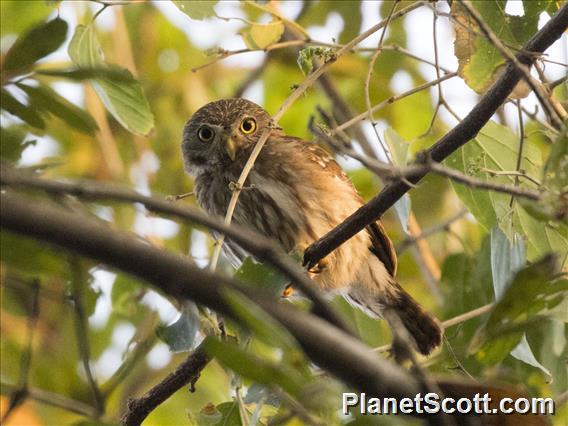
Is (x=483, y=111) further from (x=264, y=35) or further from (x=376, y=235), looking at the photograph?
(x=376, y=235)

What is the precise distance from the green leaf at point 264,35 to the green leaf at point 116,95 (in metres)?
0.57

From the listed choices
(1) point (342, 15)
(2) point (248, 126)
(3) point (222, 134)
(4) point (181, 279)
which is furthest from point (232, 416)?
(1) point (342, 15)

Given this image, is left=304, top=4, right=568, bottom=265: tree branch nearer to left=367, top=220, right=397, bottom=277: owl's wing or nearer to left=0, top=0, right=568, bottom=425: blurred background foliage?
left=0, top=0, right=568, bottom=425: blurred background foliage

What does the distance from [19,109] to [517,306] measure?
1.06 m

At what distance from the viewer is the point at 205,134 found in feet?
15.8

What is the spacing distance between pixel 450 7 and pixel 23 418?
9.06ft

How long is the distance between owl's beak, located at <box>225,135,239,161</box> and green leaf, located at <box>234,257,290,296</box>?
8.19 ft

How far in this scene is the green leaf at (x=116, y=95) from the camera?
2595 millimetres

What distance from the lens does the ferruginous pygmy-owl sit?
4.18 m

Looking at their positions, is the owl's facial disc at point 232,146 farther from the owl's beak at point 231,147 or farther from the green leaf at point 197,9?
the green leaf at point 197,9

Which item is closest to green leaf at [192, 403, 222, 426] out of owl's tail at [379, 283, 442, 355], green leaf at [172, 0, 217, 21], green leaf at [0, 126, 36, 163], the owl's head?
green leaf at [0, 126, 36, 163]

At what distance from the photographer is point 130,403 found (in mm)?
2984

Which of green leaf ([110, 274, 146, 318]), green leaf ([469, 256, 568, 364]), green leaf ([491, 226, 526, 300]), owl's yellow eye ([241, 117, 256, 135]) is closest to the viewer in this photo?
green leaf ([469, 256, 568, 364])

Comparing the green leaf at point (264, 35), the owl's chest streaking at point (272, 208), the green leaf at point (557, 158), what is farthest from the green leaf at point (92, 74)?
the owl's chest streaking at point (272, 208)
